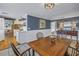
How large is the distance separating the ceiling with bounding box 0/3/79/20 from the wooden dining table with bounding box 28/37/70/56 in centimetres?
51

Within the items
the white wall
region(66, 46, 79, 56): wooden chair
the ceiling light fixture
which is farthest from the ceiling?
region(66, 46, 79, 56): wooden chair

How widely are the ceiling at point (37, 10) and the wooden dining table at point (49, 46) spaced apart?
20.0 inches

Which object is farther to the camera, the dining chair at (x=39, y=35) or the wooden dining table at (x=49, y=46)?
the dining chair at (x=39, y=35)

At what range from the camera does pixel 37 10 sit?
6.19ft

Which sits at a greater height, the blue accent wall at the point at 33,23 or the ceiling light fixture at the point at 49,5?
the ceiling light fixture at the point at 49,5

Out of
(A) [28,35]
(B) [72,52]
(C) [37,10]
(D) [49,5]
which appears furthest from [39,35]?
(B) [72,52]

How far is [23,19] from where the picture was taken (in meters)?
1.87

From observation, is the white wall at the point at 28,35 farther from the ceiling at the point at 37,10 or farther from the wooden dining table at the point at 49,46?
the ceiling at the point at 37,10

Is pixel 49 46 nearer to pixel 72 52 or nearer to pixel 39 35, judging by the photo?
pixel 39 35

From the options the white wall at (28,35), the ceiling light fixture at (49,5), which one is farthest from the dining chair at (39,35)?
the ceiling light fixture at (49,5)

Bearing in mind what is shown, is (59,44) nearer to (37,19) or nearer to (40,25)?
(40,25)

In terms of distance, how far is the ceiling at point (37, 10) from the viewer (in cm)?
183

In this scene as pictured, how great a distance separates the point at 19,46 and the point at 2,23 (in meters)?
0.53

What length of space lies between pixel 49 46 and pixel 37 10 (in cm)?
72
